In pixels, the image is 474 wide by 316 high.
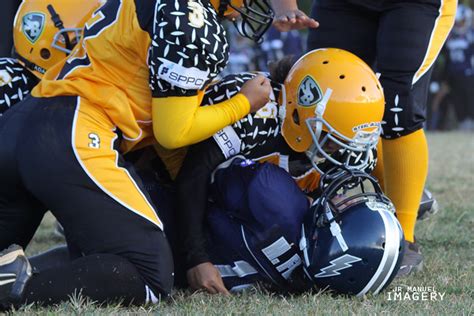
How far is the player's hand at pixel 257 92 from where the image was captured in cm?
309

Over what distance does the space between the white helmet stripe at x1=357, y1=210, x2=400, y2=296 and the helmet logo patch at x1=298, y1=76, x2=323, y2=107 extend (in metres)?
0.54

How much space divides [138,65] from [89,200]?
52cm

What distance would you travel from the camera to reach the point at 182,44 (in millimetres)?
2727

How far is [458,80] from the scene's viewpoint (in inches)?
511

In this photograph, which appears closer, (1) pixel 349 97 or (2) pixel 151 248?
(2) pixel 151 248

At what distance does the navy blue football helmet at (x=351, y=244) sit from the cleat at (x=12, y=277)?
3.07 feet

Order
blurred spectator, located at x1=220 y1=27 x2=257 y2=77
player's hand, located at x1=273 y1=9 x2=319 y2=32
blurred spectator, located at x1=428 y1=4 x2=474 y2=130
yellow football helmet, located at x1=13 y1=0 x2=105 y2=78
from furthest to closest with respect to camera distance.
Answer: blurred spectator, located at x1=220 y1=27 x2=257 y2=77, blurred spectator, located at x1=428 y1=4 x2=474 y2=130, yellow football helmet, located at x1=13 y1=0 x2=105 y2=78, player's hand, located at x1=273 y1=9 x2=319 y2=32

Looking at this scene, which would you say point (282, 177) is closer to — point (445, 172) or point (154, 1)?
point (154, 1)

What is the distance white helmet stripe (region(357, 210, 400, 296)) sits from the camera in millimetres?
2791

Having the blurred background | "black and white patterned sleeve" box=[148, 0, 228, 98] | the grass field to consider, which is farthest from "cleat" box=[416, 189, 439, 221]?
the blurred background

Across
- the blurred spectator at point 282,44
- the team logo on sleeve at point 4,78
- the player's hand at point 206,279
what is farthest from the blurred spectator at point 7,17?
the blurred spectator at point 282,44

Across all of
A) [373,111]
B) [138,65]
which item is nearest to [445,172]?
[373,111]

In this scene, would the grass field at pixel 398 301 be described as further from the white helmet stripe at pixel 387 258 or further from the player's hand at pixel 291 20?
the player's hand at pixel 291 20

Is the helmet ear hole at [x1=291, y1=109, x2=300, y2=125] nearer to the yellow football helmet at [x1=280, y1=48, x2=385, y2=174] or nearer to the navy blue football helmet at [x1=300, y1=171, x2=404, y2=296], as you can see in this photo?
the yellow football helmet at [x1=280, y1=48, x2=385, y2=174]
